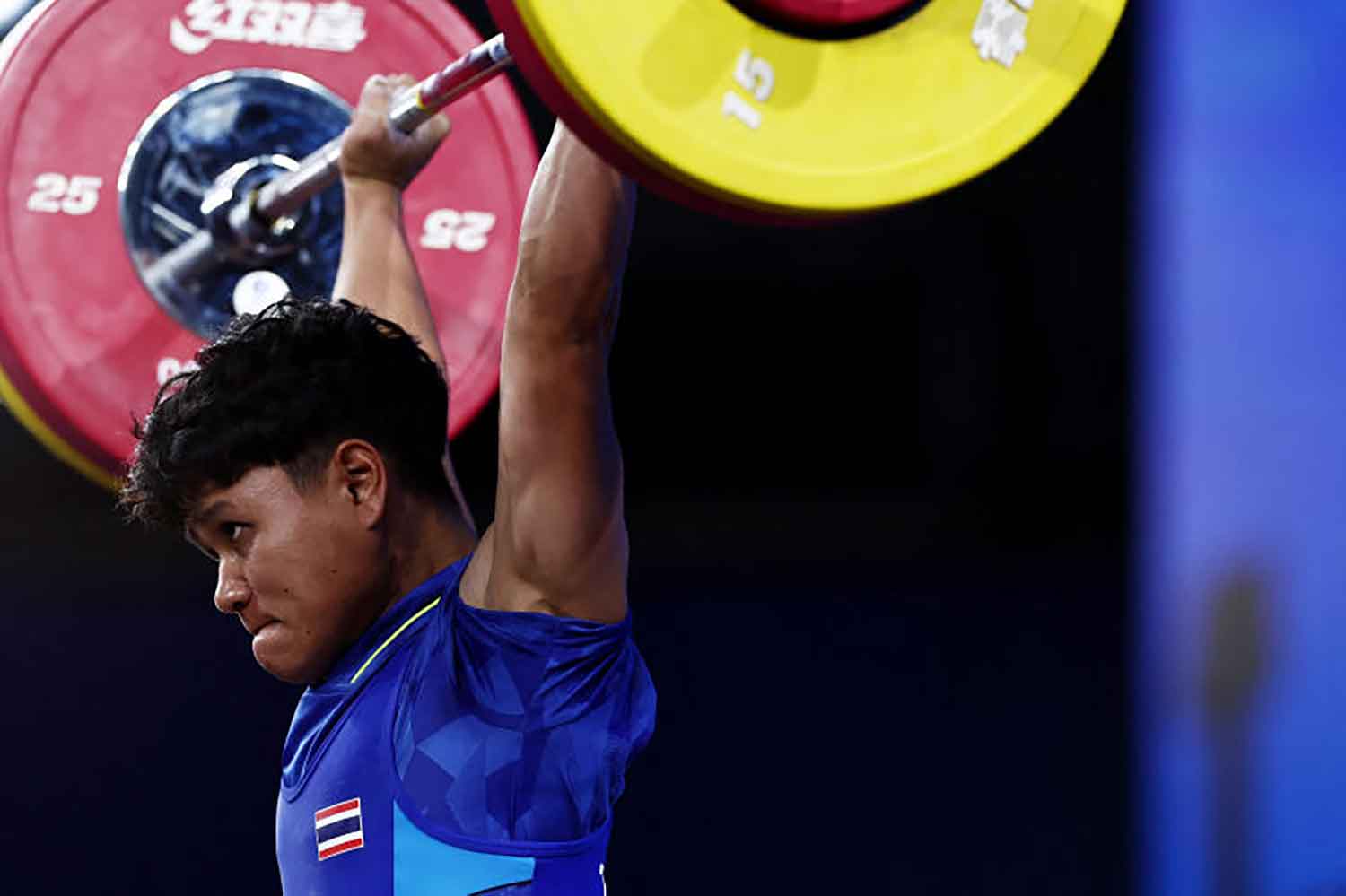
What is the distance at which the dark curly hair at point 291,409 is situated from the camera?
1.67m

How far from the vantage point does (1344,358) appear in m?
3.71

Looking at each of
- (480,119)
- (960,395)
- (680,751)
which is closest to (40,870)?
(680,751)

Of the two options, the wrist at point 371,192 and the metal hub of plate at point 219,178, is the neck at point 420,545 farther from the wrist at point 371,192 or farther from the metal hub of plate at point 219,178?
the metal hub of plate at point 219,178

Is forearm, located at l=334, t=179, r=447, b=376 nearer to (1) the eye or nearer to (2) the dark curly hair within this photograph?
(2) the dark curly hair

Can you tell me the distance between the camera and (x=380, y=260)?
223 cm

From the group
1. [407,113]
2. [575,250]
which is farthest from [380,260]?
[575,250]

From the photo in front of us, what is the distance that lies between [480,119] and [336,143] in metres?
0.31

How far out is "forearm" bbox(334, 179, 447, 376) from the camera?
7.27 feet

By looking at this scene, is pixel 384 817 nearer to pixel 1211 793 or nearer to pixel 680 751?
pixel 680 751

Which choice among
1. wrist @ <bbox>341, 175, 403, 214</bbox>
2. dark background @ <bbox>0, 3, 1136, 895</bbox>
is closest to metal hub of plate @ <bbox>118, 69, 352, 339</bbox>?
wrist @ <bbox>341, 175, 403, 214</bbox>

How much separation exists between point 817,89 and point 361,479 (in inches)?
21.2

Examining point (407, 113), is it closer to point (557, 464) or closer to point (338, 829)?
point (557, 464)

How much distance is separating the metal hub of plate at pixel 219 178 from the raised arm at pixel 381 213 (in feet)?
0.61

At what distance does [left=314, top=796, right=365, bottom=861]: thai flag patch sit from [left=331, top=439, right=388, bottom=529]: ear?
0.81ft
